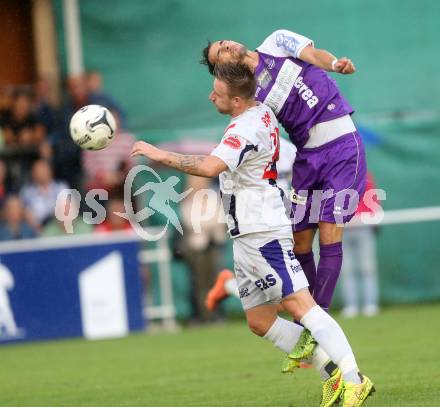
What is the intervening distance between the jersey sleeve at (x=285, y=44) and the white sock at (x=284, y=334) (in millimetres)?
1714

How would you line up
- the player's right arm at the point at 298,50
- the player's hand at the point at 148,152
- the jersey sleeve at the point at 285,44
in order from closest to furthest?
the player's hand at the point at 148,152 → the player's right arm at the point at 298,50 → the jersey sleeve at the point at 285,44

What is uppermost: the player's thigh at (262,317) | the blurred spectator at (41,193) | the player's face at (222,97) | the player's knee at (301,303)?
the player's face at (222,97)

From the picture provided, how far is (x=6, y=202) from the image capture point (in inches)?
535

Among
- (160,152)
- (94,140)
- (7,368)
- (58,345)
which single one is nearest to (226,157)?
(160,152)

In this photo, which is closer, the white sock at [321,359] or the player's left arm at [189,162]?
the player's left arm at [189,162]

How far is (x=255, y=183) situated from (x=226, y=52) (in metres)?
0.95

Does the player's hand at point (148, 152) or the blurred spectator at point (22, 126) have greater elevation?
the blurred spectator at point (22, 126)

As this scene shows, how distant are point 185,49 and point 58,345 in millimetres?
4890

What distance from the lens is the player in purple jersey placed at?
7098mm

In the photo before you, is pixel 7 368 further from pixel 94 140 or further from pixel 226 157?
pixel 226 157

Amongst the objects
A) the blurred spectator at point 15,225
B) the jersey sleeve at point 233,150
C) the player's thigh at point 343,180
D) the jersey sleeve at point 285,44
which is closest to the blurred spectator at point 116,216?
the blurred spectator at point 15,225

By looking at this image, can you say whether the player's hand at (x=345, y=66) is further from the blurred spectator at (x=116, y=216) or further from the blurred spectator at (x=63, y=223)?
the blurred spectator at (x=63, y=223)

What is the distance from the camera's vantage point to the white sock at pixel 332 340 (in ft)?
20.6

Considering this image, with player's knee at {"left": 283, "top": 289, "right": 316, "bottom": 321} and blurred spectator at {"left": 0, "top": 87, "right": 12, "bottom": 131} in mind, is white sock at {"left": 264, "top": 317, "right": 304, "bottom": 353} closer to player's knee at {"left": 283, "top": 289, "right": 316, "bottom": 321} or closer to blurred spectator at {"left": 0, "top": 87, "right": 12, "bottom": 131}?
player's knee at {"left": 283, "top": 289, "right": 316, "bottom": 321}
